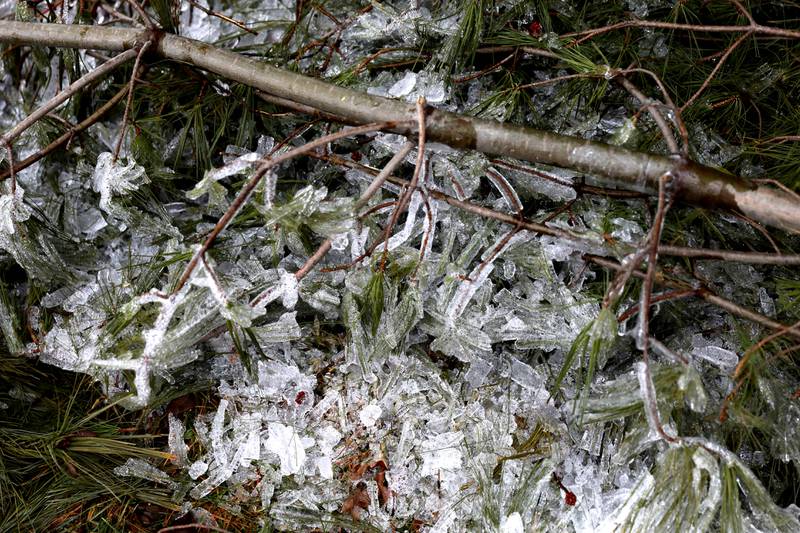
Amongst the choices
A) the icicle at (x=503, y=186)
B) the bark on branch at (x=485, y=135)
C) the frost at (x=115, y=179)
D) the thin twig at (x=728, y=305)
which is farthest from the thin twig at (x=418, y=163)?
the frost at (x=115, y=179)

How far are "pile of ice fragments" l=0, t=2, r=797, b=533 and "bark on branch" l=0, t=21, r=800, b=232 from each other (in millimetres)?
104

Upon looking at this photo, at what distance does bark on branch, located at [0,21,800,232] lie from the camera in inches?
40.3

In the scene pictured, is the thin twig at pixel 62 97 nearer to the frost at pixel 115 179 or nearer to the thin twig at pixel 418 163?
the frost at pixel 115 179

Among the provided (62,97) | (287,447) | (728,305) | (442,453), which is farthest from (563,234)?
(62,97)

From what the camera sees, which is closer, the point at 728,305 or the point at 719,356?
the point at 728,305

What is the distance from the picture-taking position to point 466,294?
1.19m

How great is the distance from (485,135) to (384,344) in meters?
0.46

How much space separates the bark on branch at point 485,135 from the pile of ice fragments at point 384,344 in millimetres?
104

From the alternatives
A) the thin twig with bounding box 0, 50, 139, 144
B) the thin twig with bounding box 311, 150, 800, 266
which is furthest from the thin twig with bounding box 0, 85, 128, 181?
the thin twig with bounding box 311, 150, 800, 266

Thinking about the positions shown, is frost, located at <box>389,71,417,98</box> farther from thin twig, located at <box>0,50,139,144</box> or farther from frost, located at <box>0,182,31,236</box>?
frost, located at <box>0,182,31,236</box>

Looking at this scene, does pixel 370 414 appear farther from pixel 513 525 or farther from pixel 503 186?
pixel 503 186

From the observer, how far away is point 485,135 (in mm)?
1096

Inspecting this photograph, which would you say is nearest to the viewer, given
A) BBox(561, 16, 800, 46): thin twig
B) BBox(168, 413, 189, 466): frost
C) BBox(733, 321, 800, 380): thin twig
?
BBox(733, 321, 800, 380): thin twig

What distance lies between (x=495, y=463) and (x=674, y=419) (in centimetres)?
36
